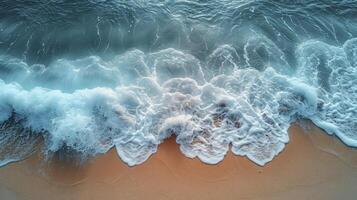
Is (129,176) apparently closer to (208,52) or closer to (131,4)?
(208,52)

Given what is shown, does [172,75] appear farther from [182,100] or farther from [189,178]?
[189,178]

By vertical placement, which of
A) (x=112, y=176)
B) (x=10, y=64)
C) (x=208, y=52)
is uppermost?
(x=208, y=52)

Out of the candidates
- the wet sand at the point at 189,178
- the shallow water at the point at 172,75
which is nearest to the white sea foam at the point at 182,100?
the shallow water at the point at 172,75

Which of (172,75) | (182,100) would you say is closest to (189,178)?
(182,100)

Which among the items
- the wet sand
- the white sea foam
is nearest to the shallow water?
the white sea foam

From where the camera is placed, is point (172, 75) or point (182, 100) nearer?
point (182, 100)

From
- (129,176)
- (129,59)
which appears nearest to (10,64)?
(129,59)
